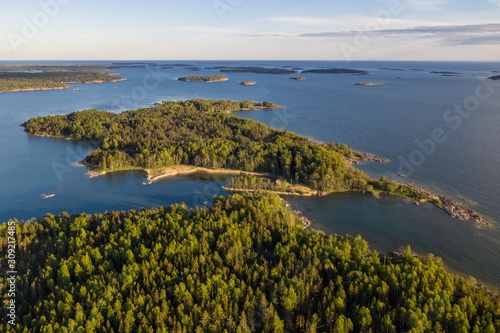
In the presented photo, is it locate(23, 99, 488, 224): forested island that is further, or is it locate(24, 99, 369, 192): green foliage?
locate(24, 99, 369, 192): green foliage

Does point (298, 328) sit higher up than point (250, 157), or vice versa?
point (250, 157)

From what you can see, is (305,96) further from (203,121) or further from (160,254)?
(160,254)

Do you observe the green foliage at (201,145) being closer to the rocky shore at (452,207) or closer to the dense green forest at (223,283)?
the rocky shore at (452,207)

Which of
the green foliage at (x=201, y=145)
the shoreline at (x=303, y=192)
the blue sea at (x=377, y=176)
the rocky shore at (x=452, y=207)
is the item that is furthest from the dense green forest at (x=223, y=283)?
the green foliage at (x=201, y=145)

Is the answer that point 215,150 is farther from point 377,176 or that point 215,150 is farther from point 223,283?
point 223,283

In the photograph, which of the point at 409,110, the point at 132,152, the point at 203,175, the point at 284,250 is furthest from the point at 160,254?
the point at 409,110

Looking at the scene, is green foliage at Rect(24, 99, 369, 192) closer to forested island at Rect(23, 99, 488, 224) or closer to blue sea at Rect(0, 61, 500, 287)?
forested island at Rect(23, 99, 488, 224)

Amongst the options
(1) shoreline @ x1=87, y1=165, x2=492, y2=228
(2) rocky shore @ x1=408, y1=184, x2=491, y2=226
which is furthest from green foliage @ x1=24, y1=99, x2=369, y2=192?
(2) rocky shore @ x1=408, y1=184, x2=491, y2=226

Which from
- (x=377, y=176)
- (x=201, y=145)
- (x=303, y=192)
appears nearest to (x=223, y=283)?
(x=303, y=192)
